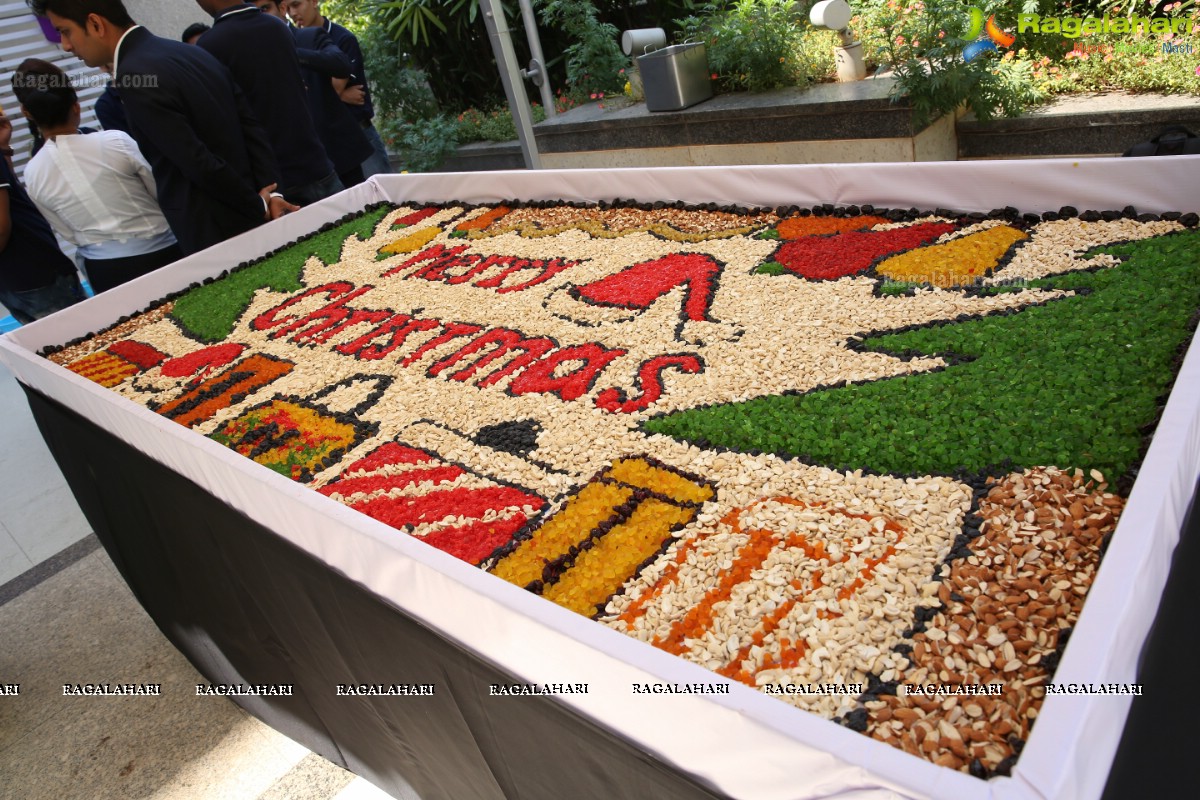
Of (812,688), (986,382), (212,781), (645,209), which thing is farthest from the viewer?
(645,209)

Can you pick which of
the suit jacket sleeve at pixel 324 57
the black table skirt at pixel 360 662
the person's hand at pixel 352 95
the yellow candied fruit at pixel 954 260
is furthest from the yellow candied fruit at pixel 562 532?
the person's hand at pixel 352 95

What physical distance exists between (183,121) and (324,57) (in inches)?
57.1

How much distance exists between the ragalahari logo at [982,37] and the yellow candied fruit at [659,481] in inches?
140

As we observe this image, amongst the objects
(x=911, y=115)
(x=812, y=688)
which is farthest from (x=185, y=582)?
(x=911, y=115)

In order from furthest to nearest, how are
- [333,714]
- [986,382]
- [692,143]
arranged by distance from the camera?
[692,143], [333,714], [986,382]

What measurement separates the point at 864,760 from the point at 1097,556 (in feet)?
1.98

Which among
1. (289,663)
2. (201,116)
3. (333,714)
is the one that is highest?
(201,116)

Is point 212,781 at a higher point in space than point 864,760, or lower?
lower

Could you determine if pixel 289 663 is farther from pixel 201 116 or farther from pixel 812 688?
pixel 201 116

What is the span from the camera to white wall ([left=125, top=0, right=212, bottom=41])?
6.20 meters

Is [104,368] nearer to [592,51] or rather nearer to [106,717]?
[106,717]

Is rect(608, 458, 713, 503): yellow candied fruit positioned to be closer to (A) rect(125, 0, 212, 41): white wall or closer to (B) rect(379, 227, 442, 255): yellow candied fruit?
(B) rect(379, 227, 442, 255): yellow candied fruit

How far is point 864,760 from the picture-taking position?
2.82 feet

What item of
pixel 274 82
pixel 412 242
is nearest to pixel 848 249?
pixel 412 242
